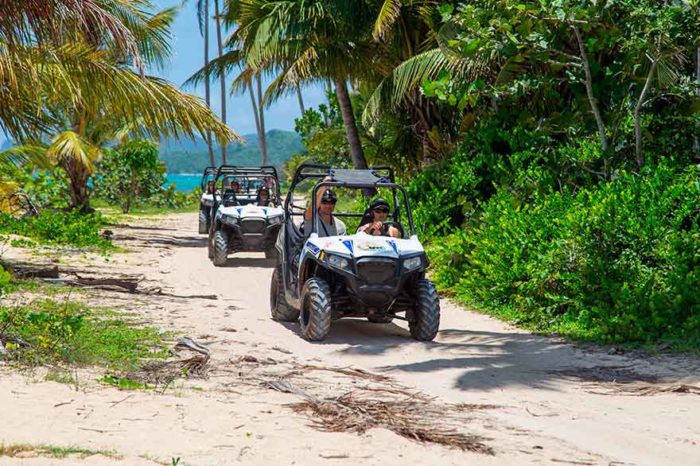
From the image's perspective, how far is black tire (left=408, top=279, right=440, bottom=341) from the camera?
871 cm

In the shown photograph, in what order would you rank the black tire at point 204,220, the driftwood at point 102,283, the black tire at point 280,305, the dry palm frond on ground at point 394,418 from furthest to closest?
the black tire at point 204,220 → the driftwood at point 102,283 → the black tire at point 280,305 → the dry palm frond on ground at point 394,418

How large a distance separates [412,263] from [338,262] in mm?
673

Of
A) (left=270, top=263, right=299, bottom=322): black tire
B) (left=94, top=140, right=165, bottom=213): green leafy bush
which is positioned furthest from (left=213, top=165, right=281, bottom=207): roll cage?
(left=94, top=140, right=165, bottom=213): green leafy bush

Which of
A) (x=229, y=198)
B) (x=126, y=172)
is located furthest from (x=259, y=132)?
(x=229, y=198)

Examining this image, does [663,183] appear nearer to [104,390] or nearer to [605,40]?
[605,40]

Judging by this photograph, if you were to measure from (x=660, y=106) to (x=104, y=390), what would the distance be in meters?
9.00

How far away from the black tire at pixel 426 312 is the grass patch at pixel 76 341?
231cm

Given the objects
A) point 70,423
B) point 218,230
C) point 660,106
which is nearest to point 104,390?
point 70,423

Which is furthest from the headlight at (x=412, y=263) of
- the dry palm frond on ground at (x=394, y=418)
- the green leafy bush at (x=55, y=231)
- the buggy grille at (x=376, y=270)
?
the green leafy bush at (x=55, y=231)

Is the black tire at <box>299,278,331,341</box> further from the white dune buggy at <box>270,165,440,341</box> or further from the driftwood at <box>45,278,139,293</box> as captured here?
the driftwood at <box>45,278,139,293</box>

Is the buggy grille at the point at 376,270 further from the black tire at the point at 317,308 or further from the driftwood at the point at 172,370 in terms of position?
the driftwood at the point at 172,370

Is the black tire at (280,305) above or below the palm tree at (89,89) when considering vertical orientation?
below

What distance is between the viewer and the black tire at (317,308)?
857 centimetres

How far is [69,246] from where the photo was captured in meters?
18.0
